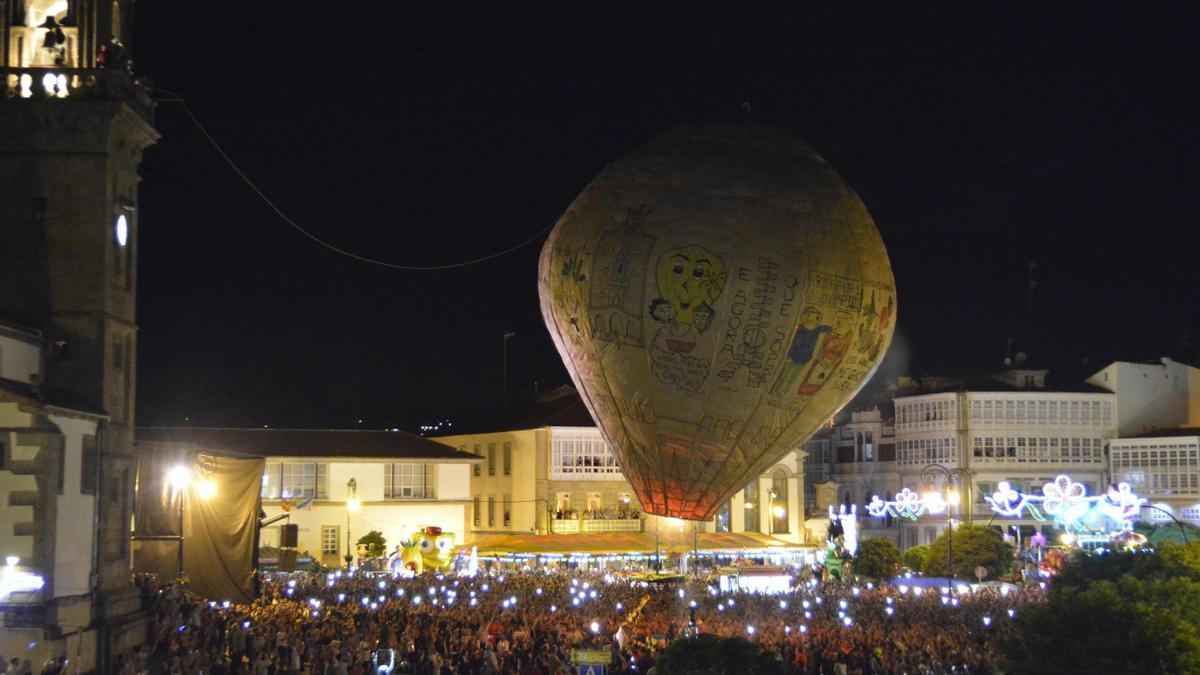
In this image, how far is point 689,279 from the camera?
99.5 feet

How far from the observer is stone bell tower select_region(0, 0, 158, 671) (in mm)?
30875

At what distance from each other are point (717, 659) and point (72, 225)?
19545 mm

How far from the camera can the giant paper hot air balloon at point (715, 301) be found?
99.5 ft

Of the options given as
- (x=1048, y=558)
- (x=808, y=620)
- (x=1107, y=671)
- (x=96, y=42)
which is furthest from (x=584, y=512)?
(x=1107, y=671)

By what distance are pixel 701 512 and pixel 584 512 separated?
39223mm

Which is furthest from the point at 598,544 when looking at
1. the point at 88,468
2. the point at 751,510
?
the point at 88,468

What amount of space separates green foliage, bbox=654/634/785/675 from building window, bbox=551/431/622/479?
52.3 metres

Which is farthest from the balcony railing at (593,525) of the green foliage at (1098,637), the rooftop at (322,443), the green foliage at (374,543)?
the green foliage at (1098,637)

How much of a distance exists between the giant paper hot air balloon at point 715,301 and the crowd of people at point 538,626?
3.69 metres

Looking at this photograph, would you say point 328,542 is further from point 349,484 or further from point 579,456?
point 579,456

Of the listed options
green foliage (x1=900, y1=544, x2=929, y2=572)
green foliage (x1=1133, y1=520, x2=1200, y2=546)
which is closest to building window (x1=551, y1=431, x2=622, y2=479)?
green foliage (x1=900, y1=544, x2=929, y2=572)

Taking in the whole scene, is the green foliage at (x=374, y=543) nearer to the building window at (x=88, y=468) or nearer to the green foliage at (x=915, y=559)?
the green foliage at (x=915, y=559)

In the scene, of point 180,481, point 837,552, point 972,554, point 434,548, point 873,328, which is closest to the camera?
point 873,328

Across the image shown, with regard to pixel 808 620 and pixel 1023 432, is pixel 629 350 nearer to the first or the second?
pixel 808 620
